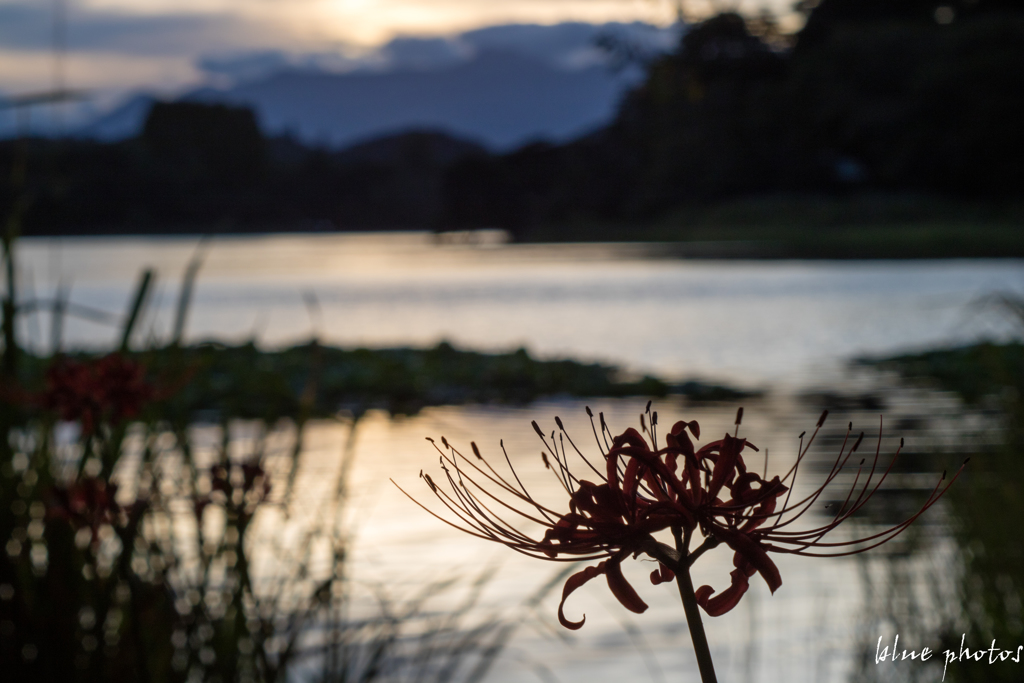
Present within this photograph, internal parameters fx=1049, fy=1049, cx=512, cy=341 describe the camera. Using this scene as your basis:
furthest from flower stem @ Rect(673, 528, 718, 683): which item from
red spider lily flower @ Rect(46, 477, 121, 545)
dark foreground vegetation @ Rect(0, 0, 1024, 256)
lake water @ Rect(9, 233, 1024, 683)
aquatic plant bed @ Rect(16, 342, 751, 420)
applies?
aquatic plant bed @ Rect(16, 342, 751, 420)

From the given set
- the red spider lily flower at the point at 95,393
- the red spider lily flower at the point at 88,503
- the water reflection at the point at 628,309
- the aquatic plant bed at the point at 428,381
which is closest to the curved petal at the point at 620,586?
the red spider lily flower at the point at 88,503

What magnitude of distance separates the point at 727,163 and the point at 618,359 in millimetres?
30059

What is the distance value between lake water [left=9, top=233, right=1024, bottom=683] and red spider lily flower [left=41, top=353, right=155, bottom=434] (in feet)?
1.26

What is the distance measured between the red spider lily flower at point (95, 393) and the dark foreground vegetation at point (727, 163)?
376 mm

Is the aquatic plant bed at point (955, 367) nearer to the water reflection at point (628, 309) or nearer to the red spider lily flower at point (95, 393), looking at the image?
the water reflection at point (628, 309)

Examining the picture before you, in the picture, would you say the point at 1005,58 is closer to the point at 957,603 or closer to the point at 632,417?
the point at 632,417

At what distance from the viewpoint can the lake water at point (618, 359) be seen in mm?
4258

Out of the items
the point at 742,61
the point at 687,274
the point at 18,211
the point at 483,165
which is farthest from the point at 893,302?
the point at 483,165

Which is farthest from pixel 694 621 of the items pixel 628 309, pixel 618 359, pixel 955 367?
pixel 628 309

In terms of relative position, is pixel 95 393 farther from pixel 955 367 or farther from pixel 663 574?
pixel 955 367

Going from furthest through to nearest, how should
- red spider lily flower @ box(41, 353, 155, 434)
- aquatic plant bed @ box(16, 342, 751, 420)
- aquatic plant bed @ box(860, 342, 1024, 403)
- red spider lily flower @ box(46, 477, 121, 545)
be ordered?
aquatic plant bed @ box(16, 342, 751, 420)
aquatic plant bed @ box(860, 342, 1024, 403)
red spider lily flower @ box(41, 353, 155, 434)
red spider lily flower @ box(46, 477, 121, 545)

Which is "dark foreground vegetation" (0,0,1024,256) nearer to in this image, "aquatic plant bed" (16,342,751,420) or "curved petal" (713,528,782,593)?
"curved petal" (713,528,782,593)

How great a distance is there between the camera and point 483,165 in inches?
1847

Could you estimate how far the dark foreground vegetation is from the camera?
902 inches
